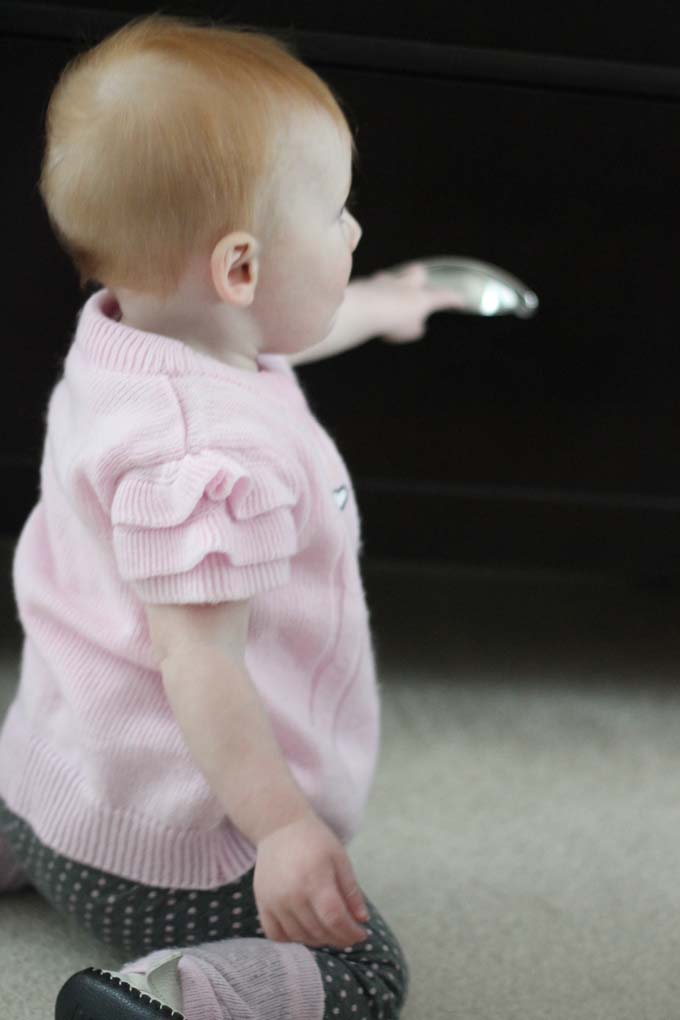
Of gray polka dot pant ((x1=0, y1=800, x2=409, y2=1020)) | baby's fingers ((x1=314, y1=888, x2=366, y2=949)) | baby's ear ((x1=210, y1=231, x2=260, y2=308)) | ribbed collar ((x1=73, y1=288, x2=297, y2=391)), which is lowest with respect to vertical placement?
gray polka dot pant ((x1=0, y1=800, x2=409, y2=1020))

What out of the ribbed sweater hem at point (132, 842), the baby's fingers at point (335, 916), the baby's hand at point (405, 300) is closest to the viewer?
the baby's fingers at point (335, 916)

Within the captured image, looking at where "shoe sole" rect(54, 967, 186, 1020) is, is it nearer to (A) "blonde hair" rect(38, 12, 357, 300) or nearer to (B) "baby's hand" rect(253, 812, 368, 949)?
(B) "baby's hand" rect(253, 812, 368, 949)

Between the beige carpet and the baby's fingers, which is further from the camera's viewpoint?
the beige carpet

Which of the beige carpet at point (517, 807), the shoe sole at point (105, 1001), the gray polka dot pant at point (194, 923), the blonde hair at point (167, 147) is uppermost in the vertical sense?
the blonde hair at point (167, 147)

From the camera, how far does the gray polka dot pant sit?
0.69 meters

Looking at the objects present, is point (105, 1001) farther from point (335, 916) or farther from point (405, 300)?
point (405, 300)

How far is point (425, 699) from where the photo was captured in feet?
3.51

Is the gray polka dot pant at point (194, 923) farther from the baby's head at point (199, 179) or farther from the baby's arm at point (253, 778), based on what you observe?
the baby's head at point (199, 179)

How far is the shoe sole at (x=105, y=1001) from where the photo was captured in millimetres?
614

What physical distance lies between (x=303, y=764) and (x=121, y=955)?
15cm

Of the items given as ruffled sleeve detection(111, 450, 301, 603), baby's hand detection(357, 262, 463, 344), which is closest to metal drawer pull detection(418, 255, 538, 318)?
baby's hand detection(357, 262, 463, 344)

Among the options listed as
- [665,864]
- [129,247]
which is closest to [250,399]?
[129,247]

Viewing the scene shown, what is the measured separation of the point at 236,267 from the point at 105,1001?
0.32 metres

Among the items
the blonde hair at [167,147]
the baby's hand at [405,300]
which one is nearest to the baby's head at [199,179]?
the blonde hair at [167,147]
